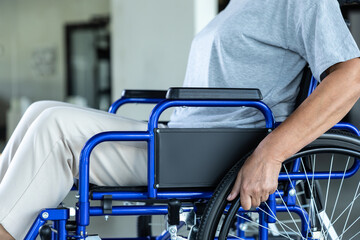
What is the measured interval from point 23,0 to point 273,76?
6.11 m

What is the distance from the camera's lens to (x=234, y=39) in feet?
4.60

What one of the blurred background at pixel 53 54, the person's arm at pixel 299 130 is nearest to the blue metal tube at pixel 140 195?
the person's arm at pixel 299 130

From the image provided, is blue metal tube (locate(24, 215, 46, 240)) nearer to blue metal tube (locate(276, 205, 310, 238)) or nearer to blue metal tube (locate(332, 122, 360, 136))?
blue metal tube (locate(276, 205, 310, 238))

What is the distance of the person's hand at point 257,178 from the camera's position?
118 centimetres

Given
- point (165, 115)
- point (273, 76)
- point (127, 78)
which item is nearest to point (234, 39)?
point (273, 76)

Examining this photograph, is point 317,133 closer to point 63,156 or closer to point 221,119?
point 221,119

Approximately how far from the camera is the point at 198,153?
4.09 feet

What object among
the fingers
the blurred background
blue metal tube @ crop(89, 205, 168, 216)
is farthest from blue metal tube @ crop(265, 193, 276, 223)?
the blurred background

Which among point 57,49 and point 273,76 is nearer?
point 273,76

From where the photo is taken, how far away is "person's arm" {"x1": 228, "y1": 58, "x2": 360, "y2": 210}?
1.16 metres

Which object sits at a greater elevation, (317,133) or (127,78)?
(317,133)

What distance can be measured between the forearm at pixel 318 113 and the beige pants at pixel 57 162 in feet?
1.12

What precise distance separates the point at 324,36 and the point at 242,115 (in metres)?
0.32

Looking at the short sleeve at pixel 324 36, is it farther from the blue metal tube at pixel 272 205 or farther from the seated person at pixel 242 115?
the blue metal tube at pixel 272 205
